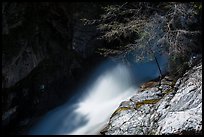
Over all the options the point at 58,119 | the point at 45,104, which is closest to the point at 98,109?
the point at 58,119

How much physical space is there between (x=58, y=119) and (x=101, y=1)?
191 inches

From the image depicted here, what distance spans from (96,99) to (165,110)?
207 inches

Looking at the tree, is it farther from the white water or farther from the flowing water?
the white water

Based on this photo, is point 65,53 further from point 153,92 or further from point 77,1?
point 153,92

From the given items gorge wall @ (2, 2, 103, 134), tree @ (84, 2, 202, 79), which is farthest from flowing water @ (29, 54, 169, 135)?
tree @ (84, 2, 202, 79)

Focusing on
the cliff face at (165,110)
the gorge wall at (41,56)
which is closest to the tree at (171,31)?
the cliff face at (165,110)

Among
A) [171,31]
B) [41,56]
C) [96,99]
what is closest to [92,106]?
[96,99]

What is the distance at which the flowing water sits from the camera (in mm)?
12234

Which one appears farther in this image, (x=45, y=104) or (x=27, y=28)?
(x=45, y=104)

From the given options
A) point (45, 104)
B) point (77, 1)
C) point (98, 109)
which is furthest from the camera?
point (45, 104)

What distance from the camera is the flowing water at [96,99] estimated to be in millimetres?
12234

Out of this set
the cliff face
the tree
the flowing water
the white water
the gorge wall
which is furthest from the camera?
the gorge wall

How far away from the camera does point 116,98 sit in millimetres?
12656

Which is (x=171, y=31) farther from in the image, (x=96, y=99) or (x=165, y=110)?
(x=96, y=99)
